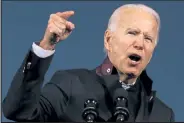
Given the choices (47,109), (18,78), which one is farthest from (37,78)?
(47,109)

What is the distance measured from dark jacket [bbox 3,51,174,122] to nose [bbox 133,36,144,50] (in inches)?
9.3

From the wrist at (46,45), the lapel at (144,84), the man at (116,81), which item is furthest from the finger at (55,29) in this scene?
the lapel at (144,84)

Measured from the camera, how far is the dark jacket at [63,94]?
11.9 feet

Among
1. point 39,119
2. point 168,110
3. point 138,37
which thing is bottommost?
point 168,110

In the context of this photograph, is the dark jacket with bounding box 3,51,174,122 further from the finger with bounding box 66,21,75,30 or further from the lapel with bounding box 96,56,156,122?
the finger with bounding box 66,21,75,30

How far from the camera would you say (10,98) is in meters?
3.62

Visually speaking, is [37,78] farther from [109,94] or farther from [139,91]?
[139,91]

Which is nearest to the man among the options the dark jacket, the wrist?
the dark jacket

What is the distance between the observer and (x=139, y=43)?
432 centimetres

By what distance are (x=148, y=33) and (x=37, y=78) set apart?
110 centimetres

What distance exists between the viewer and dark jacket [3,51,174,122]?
362cm

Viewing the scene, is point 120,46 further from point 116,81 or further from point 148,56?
point 116,81

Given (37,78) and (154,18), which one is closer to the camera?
(37,78)

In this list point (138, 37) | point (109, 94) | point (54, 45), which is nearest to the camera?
point (54, 45)
